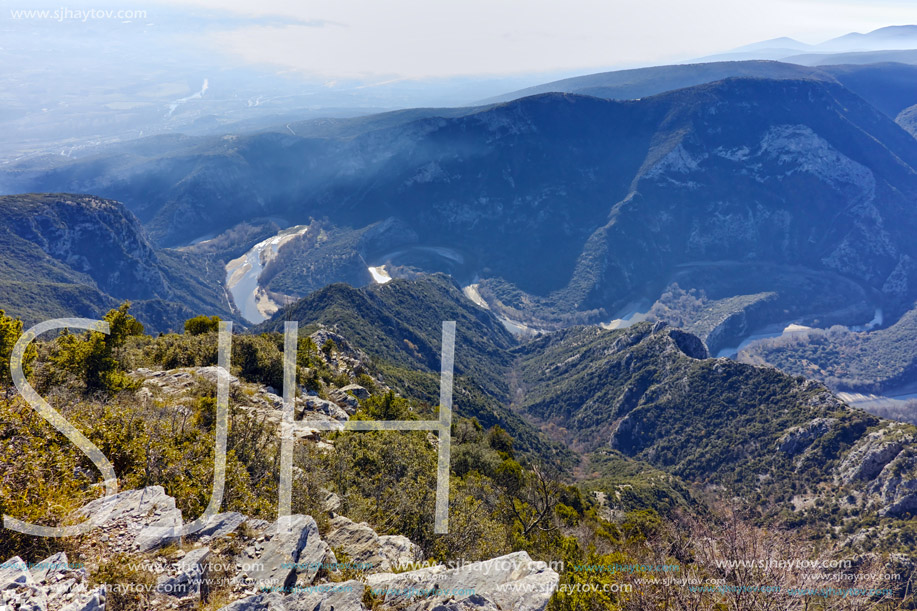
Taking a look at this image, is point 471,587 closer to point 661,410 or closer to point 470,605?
point 470,605

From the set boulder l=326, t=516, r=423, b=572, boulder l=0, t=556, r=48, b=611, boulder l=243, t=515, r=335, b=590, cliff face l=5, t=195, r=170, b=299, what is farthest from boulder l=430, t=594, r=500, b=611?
cliff face l=5, t=195, r=170, b=299

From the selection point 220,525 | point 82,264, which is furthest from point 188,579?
point 82,264

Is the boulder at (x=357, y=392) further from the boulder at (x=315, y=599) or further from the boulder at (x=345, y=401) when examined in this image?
the boulder at (x=315, y=599)

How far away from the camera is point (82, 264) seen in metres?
162

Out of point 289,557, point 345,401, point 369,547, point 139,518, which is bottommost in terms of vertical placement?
point 345,401

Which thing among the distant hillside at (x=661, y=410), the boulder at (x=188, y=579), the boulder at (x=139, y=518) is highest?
the boulder at (x=139, y=518)

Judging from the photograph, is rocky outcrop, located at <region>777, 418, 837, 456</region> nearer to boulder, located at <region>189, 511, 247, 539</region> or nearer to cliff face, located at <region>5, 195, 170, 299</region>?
boulder, located at <region>189, 511, 247, 539</region>

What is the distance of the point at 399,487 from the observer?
18953 millimetres

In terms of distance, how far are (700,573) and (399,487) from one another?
1159 cm

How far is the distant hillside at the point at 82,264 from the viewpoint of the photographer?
12375 cm

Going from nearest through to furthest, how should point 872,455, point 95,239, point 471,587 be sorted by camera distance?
1. point 471,587
2. point 872,455
3. point 95,239

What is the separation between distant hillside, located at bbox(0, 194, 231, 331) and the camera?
406ft

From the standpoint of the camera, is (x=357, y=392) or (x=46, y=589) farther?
(x=357, y=392)

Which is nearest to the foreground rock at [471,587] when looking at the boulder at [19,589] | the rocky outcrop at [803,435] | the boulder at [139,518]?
the boulder at [139,518]
